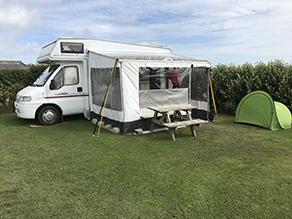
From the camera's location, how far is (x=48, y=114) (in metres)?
7.92

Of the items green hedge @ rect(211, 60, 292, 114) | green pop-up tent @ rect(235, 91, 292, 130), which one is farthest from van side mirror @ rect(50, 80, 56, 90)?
green hedge @ rect(211, 60, 292, 114)

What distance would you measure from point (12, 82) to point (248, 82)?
34.0 feet

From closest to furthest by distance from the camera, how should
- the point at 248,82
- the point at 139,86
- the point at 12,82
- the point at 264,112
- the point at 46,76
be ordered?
the point at 264,112 → the point at 139,86 → the point at 46,76 → the point at 248,82 → the point at 12,82

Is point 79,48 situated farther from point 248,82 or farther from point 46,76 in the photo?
point 248,82

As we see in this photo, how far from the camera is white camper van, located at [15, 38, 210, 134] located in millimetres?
6961

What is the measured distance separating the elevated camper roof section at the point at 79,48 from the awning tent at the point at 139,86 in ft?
1.30

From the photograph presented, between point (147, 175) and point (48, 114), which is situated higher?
point (48, 114)

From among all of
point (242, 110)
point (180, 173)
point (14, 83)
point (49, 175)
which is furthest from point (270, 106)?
point (14, 83)

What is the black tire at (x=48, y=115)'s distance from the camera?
7.82 m

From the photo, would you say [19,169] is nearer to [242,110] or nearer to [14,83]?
[242,110]

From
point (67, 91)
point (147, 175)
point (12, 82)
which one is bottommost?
point (147, 175)

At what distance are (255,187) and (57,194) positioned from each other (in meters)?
2.87

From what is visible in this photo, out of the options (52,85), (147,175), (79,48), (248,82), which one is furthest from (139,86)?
(248,82)

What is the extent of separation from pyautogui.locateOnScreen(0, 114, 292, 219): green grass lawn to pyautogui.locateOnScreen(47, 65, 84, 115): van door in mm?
1633
